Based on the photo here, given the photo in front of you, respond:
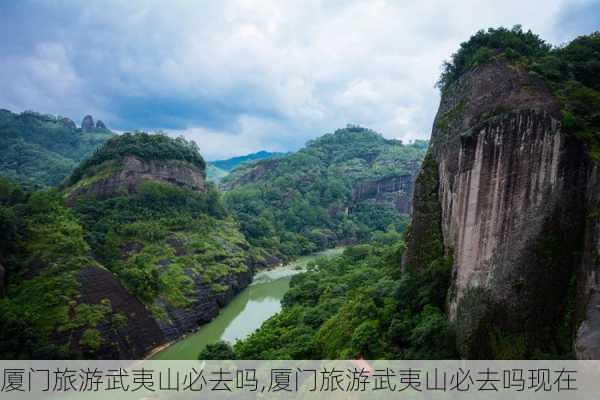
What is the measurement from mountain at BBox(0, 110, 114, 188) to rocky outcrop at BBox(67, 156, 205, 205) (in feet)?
74.0

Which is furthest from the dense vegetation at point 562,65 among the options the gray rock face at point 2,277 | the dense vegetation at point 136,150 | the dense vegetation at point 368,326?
the dense vegetation at point 136,150

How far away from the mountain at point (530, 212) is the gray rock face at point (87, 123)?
381 feet

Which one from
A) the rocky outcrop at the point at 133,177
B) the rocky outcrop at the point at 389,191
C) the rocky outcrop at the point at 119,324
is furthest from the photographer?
the rocky outcrop at the point at 389,191

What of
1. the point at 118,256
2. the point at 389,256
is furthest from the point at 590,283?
the point at 118,256

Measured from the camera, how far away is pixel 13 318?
20.4 meters

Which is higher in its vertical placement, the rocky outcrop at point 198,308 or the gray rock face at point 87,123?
the gray rock face at point 87,123

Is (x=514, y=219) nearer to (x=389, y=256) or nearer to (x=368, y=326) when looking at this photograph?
(x=368, y=326)

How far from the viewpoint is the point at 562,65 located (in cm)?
1461

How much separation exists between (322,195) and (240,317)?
55633mm

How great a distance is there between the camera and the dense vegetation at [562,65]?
38.8 feet

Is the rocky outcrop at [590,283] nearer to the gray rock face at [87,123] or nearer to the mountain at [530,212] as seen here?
the mountain at [530,212]

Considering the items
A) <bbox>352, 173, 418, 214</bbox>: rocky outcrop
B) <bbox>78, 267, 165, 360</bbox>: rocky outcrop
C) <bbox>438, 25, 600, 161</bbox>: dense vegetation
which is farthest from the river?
<bbox>352, 173, 418, 214</bbox>: rocky outcrop

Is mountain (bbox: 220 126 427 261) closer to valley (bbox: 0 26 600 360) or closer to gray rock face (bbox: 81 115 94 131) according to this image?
A: valley (bbox: 0 26 600 360)

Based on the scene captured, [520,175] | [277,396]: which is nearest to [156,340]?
[277,396]
